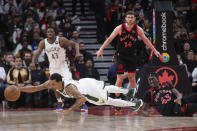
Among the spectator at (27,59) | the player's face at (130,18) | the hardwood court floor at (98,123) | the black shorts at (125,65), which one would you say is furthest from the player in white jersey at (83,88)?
the spectator at (27,59)

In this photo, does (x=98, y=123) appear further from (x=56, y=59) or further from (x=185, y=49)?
(x=185, y=49)

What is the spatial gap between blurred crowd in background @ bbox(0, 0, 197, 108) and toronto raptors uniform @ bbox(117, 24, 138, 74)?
2.79 metres

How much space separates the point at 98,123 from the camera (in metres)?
8.09

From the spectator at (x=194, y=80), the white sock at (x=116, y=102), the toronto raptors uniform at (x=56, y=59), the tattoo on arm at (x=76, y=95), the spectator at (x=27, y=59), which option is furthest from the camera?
the spectator at (x=27, y=59)

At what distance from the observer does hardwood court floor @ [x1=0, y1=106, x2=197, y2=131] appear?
7.36 m

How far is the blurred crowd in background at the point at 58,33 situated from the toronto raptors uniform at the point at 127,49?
2791mm

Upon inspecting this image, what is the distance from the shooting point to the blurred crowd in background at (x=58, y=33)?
12.3m

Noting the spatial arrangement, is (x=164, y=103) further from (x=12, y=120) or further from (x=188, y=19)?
(x=188, y=19)

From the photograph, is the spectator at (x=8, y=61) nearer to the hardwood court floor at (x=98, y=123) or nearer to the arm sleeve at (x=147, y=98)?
the hardwood court floor at (x=98, y=123)

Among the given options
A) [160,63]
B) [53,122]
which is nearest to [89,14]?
[160,63]

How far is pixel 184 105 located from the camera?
30.3 ft

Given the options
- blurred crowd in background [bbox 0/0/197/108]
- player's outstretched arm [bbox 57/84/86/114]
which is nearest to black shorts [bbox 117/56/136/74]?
player's outstretched arm [bbox 57/84/86/114]

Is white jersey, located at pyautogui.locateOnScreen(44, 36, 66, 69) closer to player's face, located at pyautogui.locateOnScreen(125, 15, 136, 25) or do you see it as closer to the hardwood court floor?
the hardwood court floor

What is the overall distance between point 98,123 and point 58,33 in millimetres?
6033
